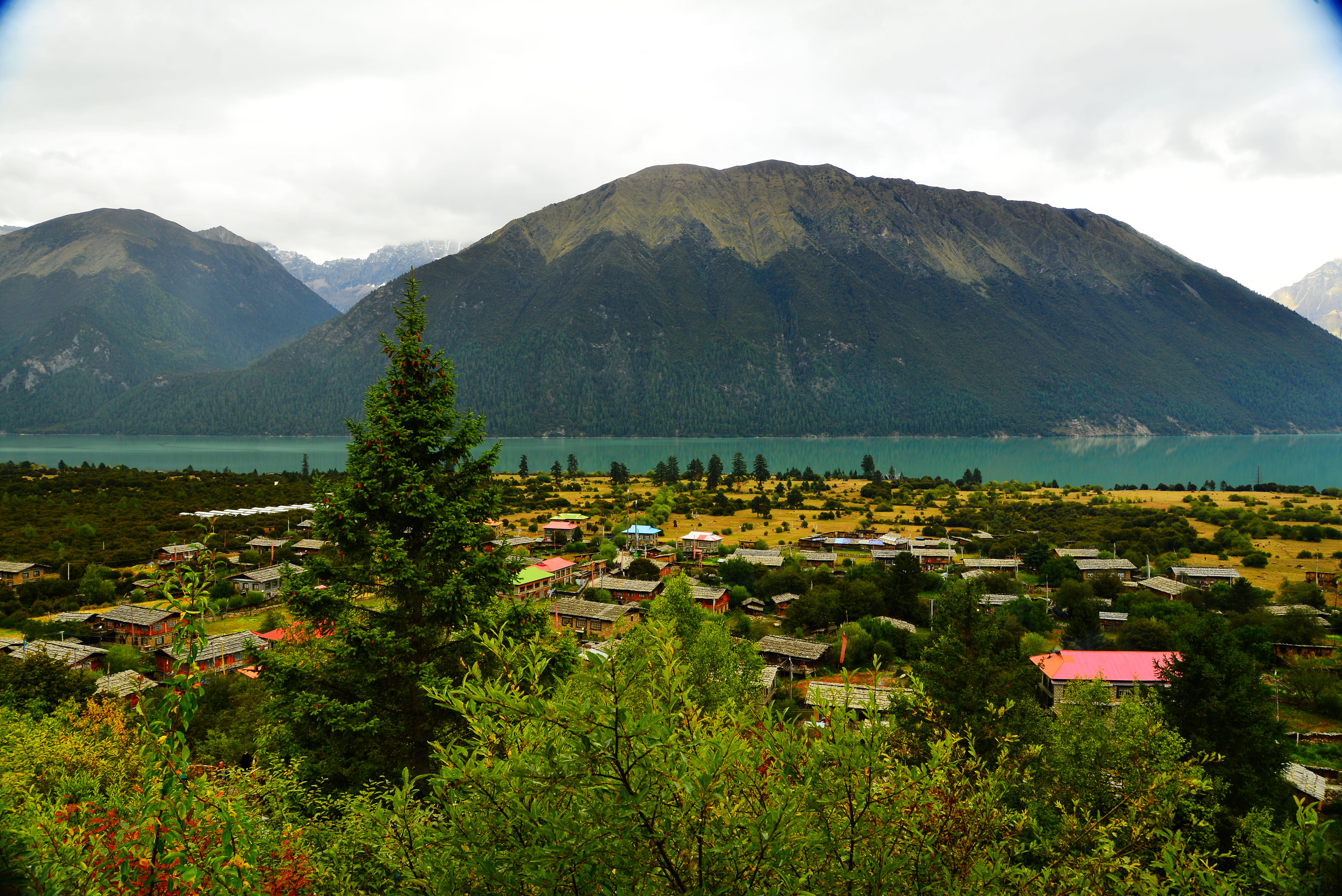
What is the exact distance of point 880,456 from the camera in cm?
14412

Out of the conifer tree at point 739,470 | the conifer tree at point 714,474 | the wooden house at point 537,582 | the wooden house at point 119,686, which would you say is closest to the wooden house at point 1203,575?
the wooden house at point 537,582

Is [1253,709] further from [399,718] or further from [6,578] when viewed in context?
[6,578]

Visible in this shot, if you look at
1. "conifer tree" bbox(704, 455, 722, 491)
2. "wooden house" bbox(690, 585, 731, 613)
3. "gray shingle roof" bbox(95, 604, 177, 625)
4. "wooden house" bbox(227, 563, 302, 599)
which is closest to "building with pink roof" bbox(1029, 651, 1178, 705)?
"wooden house" bbox(690, 585, 731, 613)

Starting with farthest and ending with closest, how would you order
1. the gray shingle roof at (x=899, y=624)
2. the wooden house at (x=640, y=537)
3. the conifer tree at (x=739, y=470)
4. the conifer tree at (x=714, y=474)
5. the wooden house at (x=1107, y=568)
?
the conifer tree at (x=739, y=470) → the conifer tree at (x=714, y=474) → the wooden house at (x=640, y=537) → the wooden house at (x=1107, y=568) → the gray shingle roof at (x=899, y=624)

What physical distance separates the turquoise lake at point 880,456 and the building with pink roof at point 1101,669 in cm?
8381

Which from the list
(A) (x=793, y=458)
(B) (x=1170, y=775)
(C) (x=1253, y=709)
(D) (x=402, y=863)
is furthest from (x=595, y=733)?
(A) (x=793, y=458)

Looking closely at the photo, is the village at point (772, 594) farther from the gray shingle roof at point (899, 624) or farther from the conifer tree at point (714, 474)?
the conifer tree at point (714, 474)

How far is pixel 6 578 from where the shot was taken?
104 feet

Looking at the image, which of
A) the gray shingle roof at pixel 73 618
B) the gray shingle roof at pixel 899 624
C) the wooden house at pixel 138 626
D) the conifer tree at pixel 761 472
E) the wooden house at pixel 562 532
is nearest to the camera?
the wooden house at pixel 138 626

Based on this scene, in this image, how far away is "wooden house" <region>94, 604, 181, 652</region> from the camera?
984 inches

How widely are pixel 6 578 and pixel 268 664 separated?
122ft

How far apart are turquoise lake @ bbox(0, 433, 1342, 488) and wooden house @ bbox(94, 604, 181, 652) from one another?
3365 inches

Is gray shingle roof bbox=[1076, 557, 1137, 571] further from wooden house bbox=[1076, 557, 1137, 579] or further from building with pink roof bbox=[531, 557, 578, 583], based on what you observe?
building with pink roof bbox=[531, 557, 578, 583]

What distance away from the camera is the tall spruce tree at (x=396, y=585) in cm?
712
